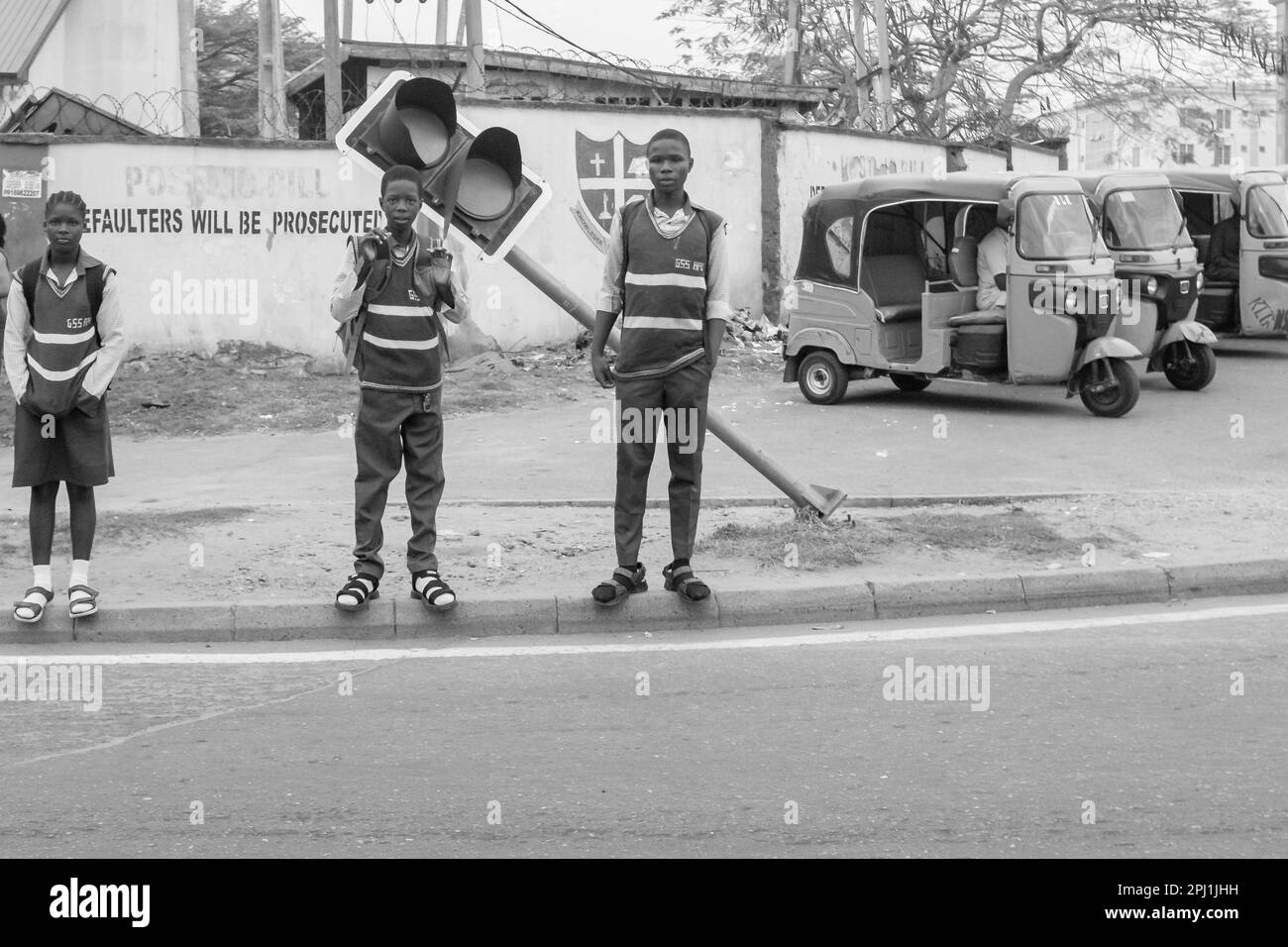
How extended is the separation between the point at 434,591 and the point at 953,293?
8.87 metres

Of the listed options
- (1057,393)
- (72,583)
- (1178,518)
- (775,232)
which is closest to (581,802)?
(72,583)

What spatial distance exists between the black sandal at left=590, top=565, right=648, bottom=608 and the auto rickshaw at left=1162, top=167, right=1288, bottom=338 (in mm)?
12119

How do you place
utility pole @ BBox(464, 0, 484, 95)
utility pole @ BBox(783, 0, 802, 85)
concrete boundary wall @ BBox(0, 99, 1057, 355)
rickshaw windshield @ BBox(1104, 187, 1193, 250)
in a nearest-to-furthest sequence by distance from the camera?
1. rickshaw windshield @ BBox(1104, 187, 1193, 250)
2. concrete boundary wall @ BBox(0, 99, 1057, 355)
3. utility pole @ BBox(464, 0, 484, 95)
4. utility pole @ BBox(783, 0, 802, 85)

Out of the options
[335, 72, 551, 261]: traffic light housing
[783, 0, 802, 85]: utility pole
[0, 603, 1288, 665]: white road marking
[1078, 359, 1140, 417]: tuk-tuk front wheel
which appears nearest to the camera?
[0, 603, 1288, 665]: white road marking

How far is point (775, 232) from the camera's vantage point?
20219 millimetres

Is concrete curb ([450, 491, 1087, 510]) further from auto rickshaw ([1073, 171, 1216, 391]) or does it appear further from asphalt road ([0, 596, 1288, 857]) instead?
A: auto rickshaw ([1073, 171, 1216, 391])

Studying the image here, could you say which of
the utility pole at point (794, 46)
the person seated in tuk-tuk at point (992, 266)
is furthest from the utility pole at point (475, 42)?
the utility pole at point (794, 46)

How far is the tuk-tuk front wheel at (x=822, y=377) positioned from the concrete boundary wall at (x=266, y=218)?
414 cm

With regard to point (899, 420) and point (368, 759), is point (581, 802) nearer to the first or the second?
point (368, 759)

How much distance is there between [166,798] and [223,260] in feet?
44.1

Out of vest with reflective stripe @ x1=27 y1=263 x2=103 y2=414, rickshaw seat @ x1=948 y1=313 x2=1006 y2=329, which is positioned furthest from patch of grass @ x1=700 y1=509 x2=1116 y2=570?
rickshaw seat @ x1=948 y1=313 x2=1006 y2=329

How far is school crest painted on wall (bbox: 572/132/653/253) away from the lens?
19.1 meters

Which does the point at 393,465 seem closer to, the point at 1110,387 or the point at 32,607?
the point at 32,607

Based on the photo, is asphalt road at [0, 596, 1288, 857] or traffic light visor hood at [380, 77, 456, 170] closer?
asphalt road at [0, 596, 1288, 857]
